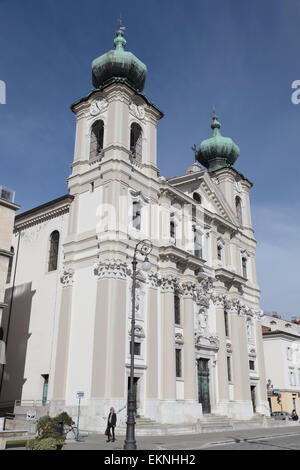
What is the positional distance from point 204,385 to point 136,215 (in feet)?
42.7

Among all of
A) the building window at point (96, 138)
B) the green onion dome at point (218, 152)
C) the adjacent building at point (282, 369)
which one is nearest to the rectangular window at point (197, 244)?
the building window at point (96, 138)

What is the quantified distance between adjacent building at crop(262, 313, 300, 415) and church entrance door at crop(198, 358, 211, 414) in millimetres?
18996

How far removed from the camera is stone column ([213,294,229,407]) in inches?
1318

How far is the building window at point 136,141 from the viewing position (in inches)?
1327

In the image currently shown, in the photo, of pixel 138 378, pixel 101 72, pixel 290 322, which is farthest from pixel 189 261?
pixel 290 322

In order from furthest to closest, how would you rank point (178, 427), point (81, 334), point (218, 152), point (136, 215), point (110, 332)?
1. point (218, 152)
2. point (136, 215)
3. point (81, 334)
4. point (110, 332)
5. point (178, 427)

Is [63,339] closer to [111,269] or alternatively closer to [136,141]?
[111,269]

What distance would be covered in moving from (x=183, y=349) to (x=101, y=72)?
20892 mm

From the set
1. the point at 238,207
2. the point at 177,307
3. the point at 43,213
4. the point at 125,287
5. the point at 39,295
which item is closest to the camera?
the point at 125,287

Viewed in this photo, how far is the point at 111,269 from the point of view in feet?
89.2

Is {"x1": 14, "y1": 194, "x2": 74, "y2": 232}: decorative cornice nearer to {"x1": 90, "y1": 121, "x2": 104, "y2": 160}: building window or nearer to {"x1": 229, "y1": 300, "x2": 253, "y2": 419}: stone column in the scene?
{"x1": 90, "y1": 121, "x2": 104, "y2": 160}: building window

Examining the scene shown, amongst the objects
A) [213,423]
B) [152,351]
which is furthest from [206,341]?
[152,351]

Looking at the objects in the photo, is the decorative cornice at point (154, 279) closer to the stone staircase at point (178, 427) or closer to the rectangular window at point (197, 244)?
the rectangular window at point (197, 244)
